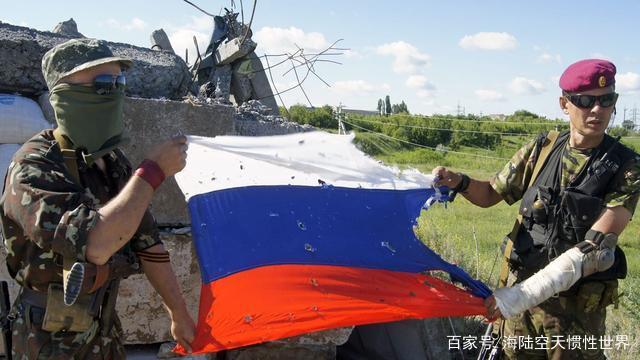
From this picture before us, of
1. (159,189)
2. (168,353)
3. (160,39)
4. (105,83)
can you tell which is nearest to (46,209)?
(105,83)

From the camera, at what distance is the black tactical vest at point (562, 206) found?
2.79m

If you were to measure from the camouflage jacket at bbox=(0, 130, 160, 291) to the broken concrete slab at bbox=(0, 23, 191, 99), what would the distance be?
2.13m

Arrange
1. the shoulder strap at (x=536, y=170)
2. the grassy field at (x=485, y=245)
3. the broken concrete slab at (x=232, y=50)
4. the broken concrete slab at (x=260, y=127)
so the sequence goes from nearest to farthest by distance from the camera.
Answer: the shoulder strap at (x=536, y=170) < the broken concrete slab at (x=260, y=127) < the grassy field at (x=485, y=245) < the broken concrete slab at (x=232, y=50)

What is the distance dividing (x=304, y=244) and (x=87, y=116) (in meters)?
1.19

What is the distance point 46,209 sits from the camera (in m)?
1.85

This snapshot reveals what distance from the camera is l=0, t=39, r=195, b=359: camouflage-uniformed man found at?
1.82 m

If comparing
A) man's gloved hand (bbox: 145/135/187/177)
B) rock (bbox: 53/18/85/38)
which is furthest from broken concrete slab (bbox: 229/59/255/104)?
man's gloved hand (bbox: 145/135/187/177)

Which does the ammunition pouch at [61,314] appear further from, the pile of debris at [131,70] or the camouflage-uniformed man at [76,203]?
the pile of debris at [131,70]

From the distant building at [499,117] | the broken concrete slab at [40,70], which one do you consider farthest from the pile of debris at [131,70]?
the distant building at [499,117]

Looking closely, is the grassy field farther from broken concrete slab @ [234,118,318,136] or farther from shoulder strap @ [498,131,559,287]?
broken concrete slab @ [234,118,318,136]

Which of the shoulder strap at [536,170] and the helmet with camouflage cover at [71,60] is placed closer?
the helmet with camouflage cover at [71,60]

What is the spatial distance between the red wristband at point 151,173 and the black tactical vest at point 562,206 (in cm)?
189

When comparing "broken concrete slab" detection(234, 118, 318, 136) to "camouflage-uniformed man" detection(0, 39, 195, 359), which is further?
"broken concrete slab" detection(234, 118, 318, 136)

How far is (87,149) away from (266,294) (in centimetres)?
103
